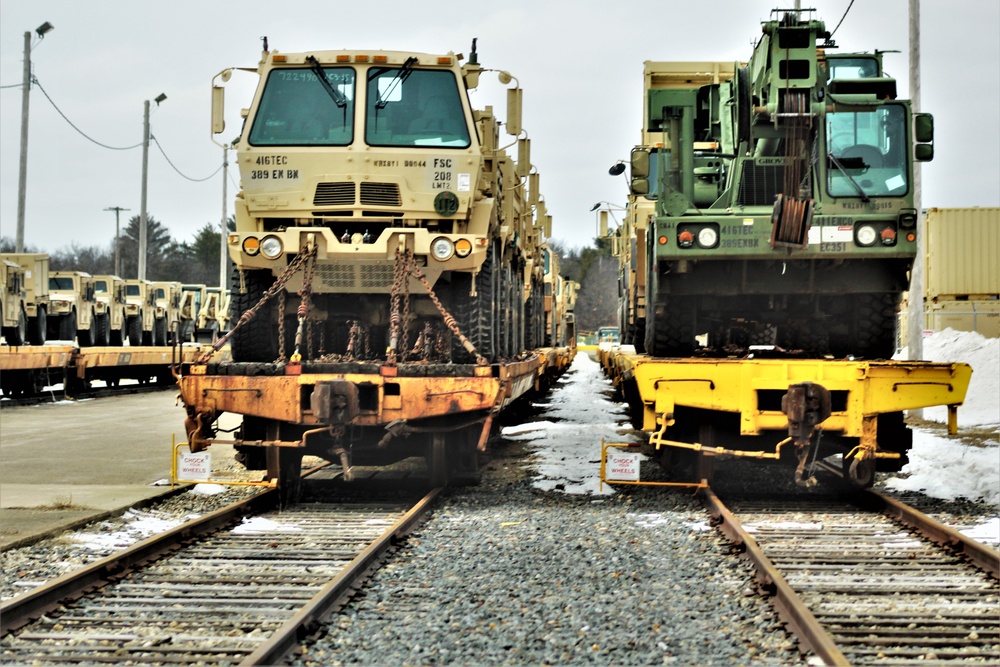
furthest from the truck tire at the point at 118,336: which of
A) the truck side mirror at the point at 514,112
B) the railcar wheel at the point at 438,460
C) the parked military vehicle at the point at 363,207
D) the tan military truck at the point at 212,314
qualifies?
the railcar wheel at the point at 438,460

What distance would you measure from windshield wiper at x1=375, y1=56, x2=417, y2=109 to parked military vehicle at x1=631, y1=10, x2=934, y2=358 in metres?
2.05

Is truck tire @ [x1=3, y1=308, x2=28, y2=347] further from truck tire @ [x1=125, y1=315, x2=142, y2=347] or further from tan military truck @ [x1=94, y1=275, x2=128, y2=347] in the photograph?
truck tire @ [x1=125, y1=315, x2=142, y2=347]

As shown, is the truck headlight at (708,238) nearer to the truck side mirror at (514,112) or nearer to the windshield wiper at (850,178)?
the windshield wiper at (850,178)

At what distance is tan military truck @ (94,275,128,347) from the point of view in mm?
27766

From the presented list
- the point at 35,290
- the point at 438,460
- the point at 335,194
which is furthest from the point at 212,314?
the point at 438,460

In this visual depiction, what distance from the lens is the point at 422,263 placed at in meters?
8.84

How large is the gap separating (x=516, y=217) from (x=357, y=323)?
4440 millimetres

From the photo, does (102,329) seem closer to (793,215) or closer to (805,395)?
(793,215)

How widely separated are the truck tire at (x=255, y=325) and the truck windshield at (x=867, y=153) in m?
4.79

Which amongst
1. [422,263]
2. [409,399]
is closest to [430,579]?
[409,399]

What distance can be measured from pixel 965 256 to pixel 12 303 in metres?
19.8

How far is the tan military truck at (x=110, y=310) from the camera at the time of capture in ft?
91.1

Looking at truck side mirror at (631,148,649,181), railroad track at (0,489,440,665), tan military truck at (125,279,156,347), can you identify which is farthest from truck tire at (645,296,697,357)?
tan military truck at (125,279,156,347)

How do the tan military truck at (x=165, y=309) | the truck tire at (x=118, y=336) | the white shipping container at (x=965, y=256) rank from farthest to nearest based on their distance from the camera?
1. the tan military truck at (x=165, y=309)
2. the truck tire at (x=118, y=336)
3. the white shipping container at (x=965, y=256)
